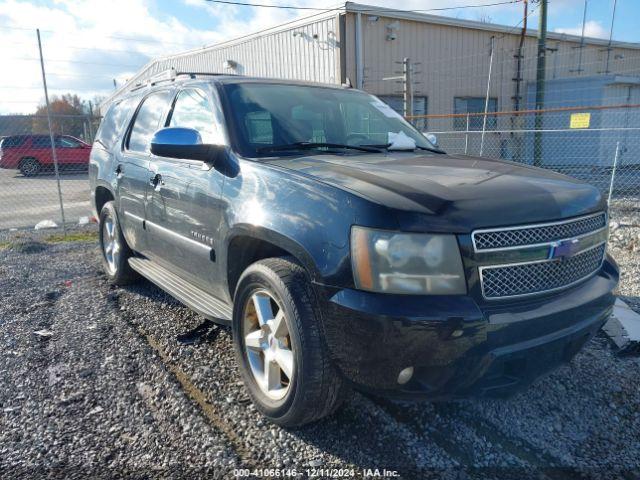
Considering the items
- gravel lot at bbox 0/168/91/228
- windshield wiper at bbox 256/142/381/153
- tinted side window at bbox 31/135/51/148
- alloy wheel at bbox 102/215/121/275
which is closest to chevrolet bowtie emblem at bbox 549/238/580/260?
windshield wiper at bbox 256/142/381/153

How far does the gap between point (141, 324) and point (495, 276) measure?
2968mm

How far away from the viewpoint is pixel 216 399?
2965 mm

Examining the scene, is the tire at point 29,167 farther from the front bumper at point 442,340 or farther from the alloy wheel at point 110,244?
the front bumper at point 442,340

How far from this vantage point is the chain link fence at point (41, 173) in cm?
1020

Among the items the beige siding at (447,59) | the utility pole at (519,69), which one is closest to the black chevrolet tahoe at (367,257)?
the beige siding at (447,59)

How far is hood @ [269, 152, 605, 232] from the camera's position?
2.19 meters

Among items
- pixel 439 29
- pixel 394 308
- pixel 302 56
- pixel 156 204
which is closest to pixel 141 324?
pixel 156 204

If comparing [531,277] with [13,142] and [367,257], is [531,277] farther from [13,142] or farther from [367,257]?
[13,142]

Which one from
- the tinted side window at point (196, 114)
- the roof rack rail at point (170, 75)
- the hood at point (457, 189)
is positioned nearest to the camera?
the hood at point (457, 189)

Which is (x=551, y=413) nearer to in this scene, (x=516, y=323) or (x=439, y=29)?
(x=516, y=323)

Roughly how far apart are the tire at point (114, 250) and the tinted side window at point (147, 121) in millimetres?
763

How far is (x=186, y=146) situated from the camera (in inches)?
119

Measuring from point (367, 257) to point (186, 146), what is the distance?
1.47 metres

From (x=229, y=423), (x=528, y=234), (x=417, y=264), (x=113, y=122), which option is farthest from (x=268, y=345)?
(x=113, y=122)
